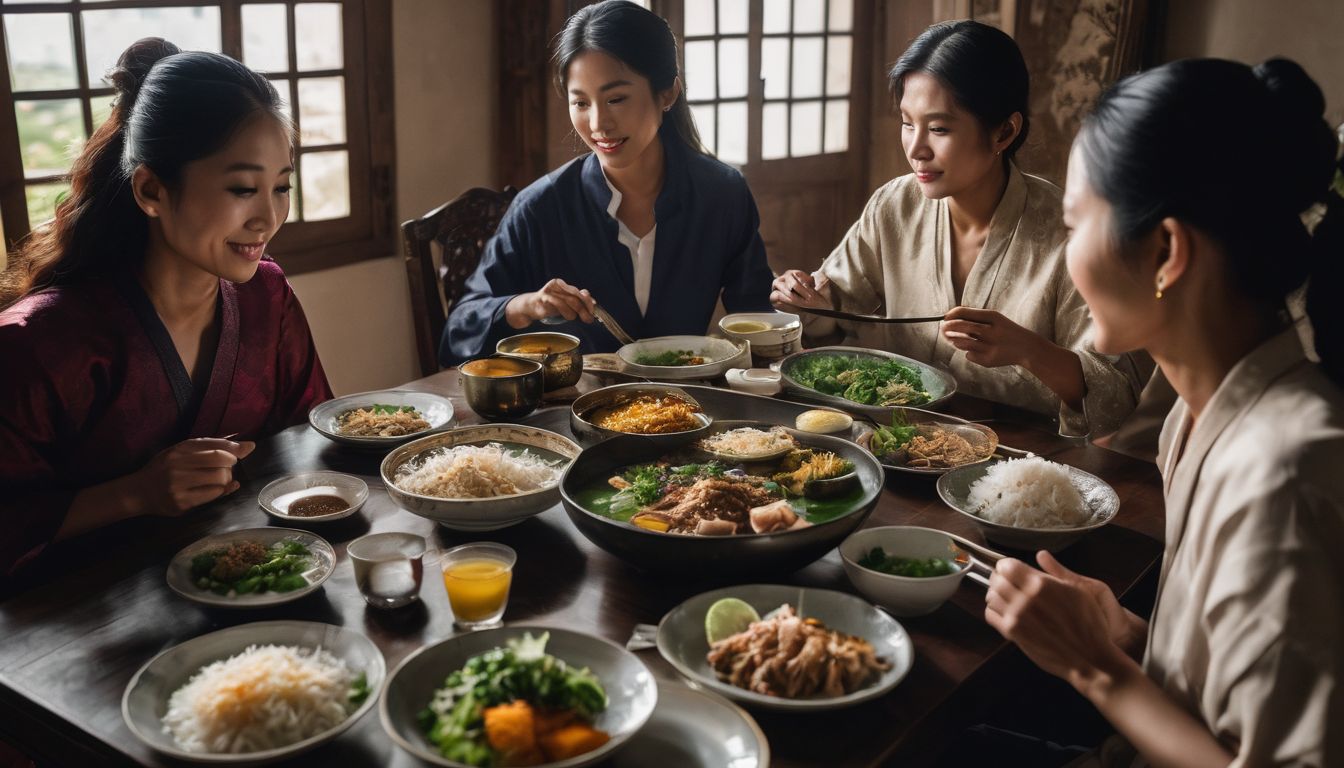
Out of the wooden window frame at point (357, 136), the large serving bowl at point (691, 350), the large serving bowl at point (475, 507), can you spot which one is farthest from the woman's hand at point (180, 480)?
the wooden window frame at point (357, 136)

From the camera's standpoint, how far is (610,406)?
7.78 ft

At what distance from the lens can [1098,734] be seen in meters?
2.03

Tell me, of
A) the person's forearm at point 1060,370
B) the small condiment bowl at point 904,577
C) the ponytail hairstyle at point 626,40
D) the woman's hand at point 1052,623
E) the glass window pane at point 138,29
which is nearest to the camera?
the woman's hand at point 1052,623

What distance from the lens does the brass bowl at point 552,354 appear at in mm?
2566

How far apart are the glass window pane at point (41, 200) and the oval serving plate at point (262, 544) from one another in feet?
8.27

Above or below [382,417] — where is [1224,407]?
above

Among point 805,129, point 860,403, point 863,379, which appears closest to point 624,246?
point 863,379

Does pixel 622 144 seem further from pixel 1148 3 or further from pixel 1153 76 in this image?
pixel 1148 3

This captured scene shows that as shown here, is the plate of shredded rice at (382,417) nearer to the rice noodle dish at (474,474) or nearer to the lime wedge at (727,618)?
the rice noodle dish at (474,474)

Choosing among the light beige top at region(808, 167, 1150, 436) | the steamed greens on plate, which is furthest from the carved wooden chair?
the steamed greens on plate

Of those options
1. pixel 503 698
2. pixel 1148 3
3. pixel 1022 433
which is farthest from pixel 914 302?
pixel 1148 3

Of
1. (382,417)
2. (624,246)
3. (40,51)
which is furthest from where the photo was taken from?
(40,51)

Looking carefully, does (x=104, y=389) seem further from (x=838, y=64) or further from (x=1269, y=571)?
(x=838, y=64)

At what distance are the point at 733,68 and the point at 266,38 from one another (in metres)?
2.34
